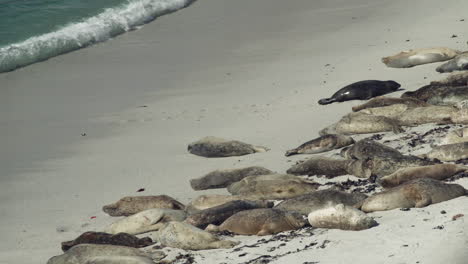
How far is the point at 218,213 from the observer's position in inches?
339

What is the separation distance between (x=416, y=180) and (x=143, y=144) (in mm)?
4391

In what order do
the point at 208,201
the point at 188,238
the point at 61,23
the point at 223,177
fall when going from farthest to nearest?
the point at 61,23
the point at 223,177
the point at 208,201
the point at 188,238

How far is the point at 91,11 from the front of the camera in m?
19.6

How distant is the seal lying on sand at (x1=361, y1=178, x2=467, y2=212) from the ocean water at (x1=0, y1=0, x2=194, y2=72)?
9.34 meters

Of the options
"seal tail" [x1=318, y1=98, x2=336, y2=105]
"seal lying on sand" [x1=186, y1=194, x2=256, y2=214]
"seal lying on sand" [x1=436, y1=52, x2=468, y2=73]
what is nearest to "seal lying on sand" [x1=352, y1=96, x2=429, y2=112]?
"seal tail" [x1=318, y1=98, x2=336, y2=105]

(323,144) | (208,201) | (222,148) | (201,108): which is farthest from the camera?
(201,108)

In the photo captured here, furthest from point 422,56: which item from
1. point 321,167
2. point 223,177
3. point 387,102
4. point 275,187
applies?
point 275,187

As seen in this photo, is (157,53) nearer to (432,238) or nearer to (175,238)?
(175,238)

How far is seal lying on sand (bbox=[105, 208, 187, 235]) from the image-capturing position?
28.8 feet

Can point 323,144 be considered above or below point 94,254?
below

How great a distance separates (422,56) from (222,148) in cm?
401

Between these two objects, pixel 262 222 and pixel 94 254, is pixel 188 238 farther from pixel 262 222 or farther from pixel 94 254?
pixel 94 254

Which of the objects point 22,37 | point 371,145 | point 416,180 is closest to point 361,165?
point 371,145

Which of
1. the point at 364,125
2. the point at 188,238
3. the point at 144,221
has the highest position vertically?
the point at 188,238
